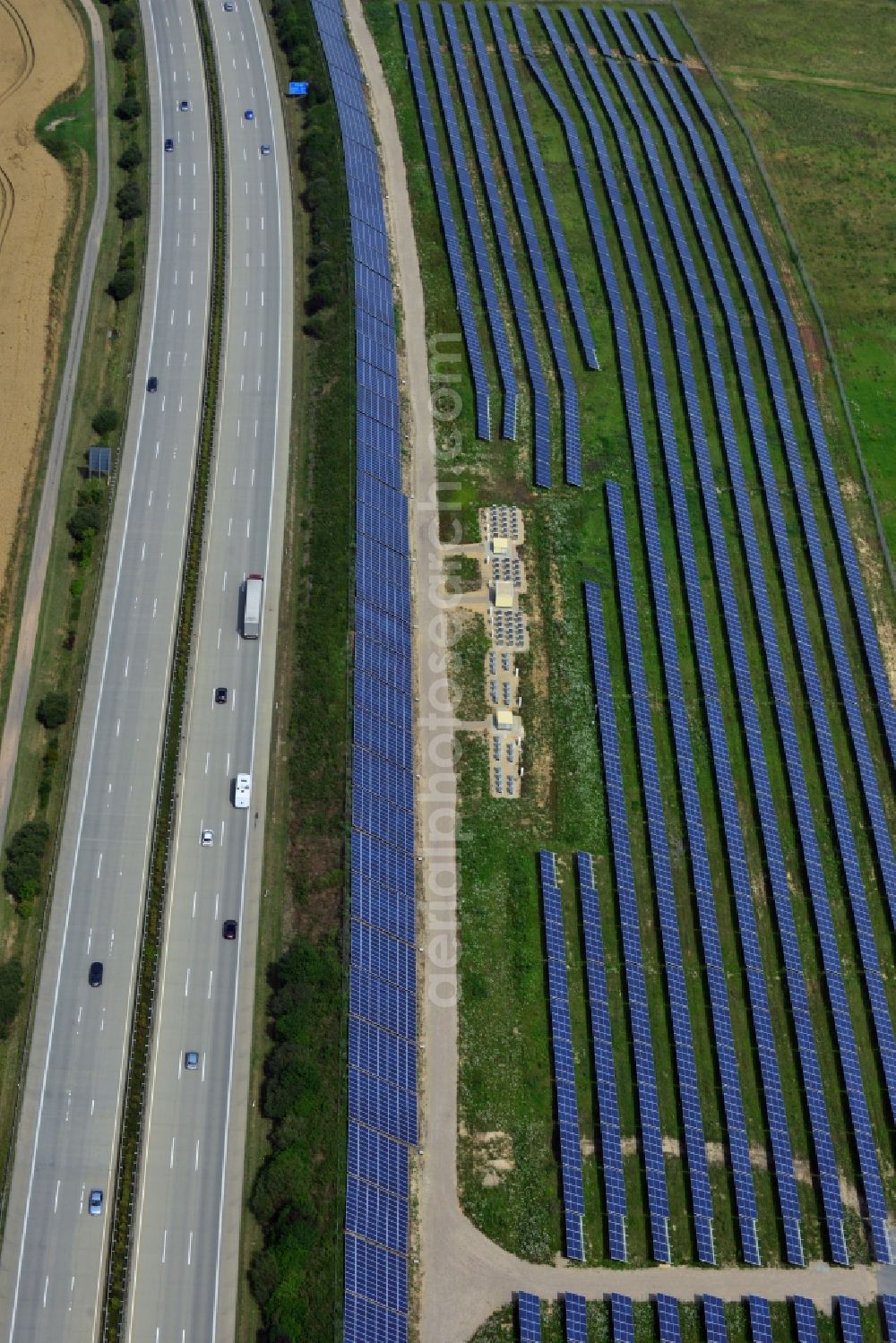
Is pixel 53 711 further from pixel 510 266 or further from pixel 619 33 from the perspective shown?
pixel 619 33

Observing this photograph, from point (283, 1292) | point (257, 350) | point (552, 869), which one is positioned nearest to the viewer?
point (283, 1292)

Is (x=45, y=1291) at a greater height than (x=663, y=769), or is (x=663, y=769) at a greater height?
(x=663, y=769)

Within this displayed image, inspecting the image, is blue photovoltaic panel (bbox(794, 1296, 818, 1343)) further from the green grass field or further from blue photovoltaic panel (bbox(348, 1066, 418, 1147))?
blue photovoltaic panel (bbox(348, 1066, 418, 1147))

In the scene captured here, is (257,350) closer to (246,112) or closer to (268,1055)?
(246,112)

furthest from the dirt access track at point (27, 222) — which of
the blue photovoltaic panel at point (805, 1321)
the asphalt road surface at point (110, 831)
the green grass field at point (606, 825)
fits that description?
the blue photovoltaic panel at point (805, 1321)

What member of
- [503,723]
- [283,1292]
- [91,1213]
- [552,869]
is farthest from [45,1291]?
[503,723]

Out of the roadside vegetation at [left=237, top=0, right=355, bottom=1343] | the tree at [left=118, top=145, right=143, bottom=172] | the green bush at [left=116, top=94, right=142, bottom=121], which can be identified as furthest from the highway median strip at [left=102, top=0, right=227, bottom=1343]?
the green bush at [left=116, top=94, right=142, bottom=121]

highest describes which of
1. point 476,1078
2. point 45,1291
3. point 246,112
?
point 246,112
